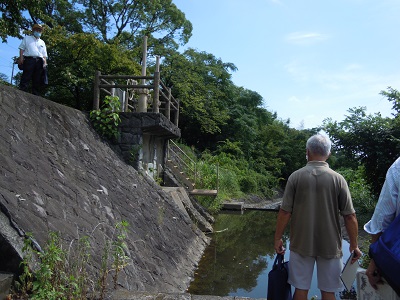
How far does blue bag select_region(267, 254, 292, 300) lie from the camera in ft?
9.21

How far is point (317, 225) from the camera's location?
284 cm

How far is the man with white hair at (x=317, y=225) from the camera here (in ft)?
9.25

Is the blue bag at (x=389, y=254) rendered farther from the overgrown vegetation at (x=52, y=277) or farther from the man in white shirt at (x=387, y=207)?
the overgrown vegetation at (x=52, y=277)

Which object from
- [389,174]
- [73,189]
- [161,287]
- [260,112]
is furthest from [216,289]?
[260,112]

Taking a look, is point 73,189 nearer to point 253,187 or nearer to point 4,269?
point 4,269

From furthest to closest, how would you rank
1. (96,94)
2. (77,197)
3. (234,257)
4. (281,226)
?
(96,94), (234,257), (77,197), (281,226)

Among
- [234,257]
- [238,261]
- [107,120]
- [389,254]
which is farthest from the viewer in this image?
[234,257]

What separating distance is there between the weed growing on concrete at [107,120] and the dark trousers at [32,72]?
1.54 metres

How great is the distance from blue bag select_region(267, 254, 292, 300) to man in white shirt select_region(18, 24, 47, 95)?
19.8 feet

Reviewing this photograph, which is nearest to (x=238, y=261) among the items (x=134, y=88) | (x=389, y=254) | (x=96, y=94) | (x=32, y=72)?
(x=134, y=88)

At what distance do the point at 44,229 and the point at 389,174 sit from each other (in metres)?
3.29

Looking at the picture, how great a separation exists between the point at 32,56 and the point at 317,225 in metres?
6.23

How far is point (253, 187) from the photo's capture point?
82.6 ft

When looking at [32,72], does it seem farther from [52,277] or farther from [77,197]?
[52,277]
